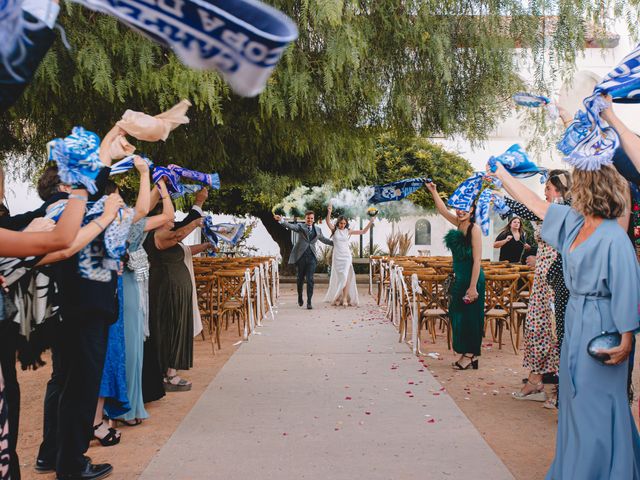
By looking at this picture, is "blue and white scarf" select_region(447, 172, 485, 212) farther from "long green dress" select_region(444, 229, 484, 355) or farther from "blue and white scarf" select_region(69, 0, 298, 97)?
"blue and white scarf" select_region(69, 0, 298, 97)

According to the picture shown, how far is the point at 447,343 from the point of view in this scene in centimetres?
924

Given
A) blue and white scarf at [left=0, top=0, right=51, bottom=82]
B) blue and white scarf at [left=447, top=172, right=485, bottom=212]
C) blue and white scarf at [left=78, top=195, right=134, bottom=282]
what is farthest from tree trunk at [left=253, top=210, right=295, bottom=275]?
blue and white scarf at [left=0, top=0, right=51, bottom=82]

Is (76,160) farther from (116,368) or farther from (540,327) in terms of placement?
(540,327)

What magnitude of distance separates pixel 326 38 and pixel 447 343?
18.0 feet

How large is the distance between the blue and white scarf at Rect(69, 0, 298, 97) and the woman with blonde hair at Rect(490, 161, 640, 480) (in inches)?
85.8

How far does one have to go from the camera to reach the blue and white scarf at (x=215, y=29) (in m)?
1.53

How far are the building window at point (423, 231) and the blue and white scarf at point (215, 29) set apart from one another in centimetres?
3234

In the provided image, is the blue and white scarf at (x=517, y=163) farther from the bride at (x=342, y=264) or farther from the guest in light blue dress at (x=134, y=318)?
the bride at (x=342, y=264)

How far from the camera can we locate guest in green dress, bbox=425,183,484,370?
23.3 ft

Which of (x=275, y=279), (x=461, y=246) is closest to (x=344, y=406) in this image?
(x=461, y=246)

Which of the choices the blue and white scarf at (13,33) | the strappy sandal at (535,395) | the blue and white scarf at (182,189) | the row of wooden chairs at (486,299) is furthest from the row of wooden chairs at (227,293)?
the blue and white scarf at (13,33)

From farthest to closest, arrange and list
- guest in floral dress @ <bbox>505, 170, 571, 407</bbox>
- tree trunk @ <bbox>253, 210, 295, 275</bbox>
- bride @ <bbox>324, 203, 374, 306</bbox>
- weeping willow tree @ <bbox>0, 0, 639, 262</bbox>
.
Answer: tree trunk @ <bbox>253, 210, 295, 275</bbox> → bride @ <bbox>324, 203, 374, 306</bbox> → guest in floral dress @ <bbox>505, 170, 571, 407</bbox> → weeping willow tree @ <bbox>0, 0, 639, 262</bbox>

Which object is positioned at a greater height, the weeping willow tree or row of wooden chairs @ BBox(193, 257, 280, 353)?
the weeping willow tree

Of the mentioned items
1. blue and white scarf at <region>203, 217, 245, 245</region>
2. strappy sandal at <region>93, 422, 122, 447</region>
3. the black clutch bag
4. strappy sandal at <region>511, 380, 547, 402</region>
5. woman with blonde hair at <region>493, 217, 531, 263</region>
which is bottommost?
strappy sandal at <region>511, 380, 547, 402</region>
